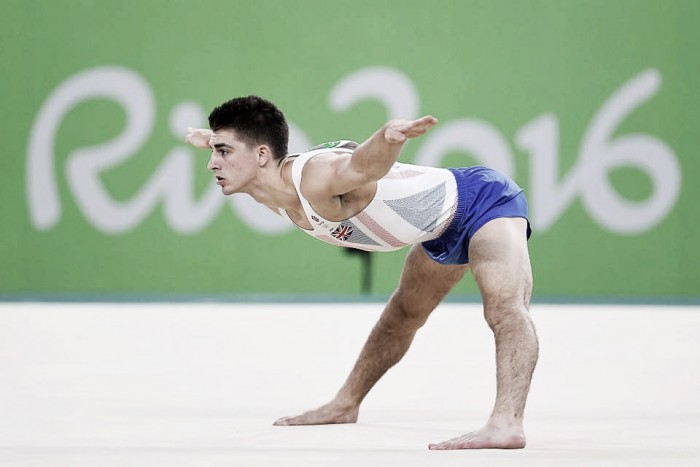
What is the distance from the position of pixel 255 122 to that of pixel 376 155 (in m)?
0.63

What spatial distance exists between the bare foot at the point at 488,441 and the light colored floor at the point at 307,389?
0.06 m

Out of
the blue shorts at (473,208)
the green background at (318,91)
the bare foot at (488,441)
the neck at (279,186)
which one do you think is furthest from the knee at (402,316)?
the green background at (318,91)

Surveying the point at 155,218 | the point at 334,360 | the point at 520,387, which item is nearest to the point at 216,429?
the point at 520,387

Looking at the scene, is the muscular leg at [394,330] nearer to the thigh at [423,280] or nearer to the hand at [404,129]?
the thigh at [423,280]

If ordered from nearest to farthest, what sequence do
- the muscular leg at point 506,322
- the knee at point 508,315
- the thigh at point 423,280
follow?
the muscular leg at point 506,322, the knee at point 508,315, the thigh at point 423,280

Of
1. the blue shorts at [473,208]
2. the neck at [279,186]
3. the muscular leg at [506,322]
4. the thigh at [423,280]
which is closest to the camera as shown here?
the muscular leg at [506,322]

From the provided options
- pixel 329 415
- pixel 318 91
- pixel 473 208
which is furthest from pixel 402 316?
pixel 318 91

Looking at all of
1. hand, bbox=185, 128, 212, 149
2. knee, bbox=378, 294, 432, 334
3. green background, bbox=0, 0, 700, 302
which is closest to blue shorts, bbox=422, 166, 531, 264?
knee, bbox=378, 294, 432, 334

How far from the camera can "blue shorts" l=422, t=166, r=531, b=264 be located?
4.64m

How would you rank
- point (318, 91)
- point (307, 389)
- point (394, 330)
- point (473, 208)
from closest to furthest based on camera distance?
point (473, 208) → point (394, 330) → point (307, 389) → point (318, 91)

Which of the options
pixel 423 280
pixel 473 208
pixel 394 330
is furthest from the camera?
pixel 394 330

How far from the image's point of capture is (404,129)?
402cm

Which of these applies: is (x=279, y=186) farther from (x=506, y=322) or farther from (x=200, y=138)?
(x=506, y=322)

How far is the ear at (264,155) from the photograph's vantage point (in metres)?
4.52
